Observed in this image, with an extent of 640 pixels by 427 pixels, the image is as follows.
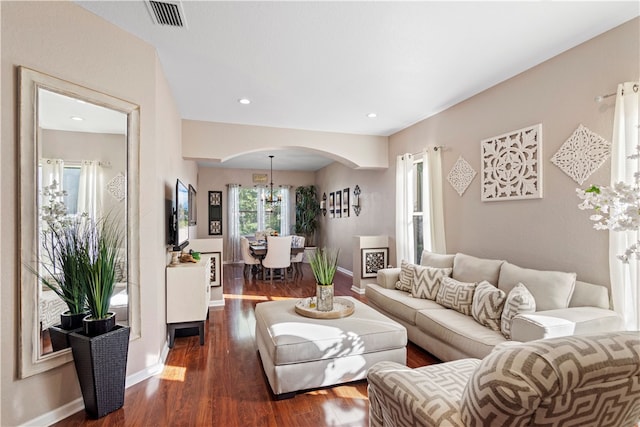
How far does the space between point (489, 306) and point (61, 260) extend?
10.2 feet

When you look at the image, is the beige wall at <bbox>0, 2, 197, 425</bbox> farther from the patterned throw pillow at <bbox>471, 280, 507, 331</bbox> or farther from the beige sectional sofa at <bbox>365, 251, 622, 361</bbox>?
the patterned throw pillow at <bbox>471, 280, 507, 331</bbox>

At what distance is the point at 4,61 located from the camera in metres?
1.73

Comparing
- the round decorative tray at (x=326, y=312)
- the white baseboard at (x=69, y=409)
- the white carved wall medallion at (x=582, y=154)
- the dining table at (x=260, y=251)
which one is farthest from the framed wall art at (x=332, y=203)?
the white baseboard at (x=69, y=409)

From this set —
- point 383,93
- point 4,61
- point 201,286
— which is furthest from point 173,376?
point 383,93

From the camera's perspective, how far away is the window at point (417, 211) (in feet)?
15.4

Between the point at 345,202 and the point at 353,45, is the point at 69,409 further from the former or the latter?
the point at 345,202

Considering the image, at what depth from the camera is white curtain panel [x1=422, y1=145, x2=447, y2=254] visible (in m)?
4.05

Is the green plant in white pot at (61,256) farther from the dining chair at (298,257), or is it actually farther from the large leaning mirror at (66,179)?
the dining chair at (298,257)

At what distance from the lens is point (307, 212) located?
9055mm

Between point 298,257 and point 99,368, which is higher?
point 298,257

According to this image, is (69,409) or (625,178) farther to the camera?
(625,178)

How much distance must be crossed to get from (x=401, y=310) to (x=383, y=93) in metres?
2.38

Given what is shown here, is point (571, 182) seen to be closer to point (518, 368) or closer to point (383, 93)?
point (383, 93)

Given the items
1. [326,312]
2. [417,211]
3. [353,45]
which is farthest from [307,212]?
[353,45]
